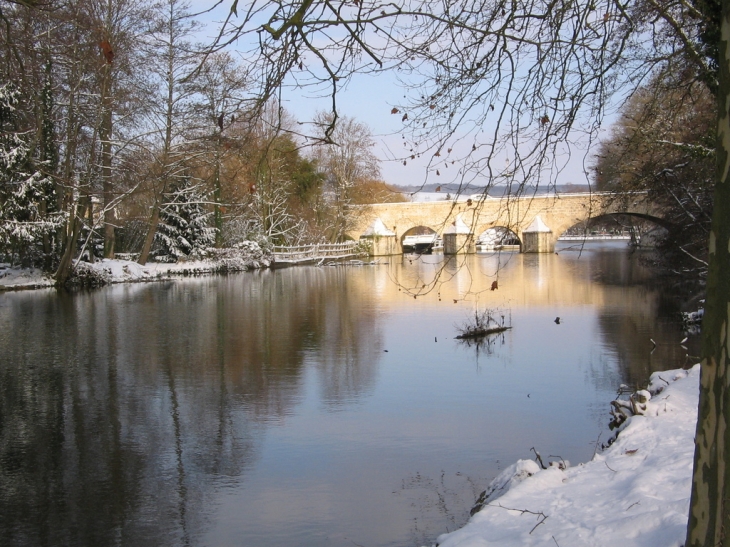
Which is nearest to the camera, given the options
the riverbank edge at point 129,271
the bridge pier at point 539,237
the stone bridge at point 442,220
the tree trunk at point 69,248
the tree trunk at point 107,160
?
the tree trunk at point 107,160

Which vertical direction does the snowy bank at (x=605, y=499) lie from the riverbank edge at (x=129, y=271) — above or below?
below

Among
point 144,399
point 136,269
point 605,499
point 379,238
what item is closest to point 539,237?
point 379,238

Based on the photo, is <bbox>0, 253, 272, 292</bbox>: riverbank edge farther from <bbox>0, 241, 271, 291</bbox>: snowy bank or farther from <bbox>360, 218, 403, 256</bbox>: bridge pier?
<bbox>360, 218, 403, 256</bbox>: bridge pier

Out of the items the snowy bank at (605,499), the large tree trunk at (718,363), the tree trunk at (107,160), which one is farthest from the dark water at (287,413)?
the tree trunk at (107,160)

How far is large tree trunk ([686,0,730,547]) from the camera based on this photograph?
1.91 metres

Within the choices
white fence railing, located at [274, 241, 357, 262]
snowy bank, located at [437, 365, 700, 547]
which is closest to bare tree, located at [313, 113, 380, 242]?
white fence railing, located at [274, 241, 357, 262]

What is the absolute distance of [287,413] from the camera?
7289mm

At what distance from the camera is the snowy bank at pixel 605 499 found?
334cm

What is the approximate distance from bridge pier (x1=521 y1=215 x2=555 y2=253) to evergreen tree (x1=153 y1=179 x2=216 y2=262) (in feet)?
64.5

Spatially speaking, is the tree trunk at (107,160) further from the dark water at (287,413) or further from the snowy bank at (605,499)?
the snowy bank at (605,499)

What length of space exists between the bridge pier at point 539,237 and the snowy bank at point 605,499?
35675 mm

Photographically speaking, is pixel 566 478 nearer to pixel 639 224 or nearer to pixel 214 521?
pixel 214 521

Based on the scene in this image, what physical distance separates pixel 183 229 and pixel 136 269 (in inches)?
143

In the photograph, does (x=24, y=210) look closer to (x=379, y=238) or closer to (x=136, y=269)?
(x=136, y=269)
